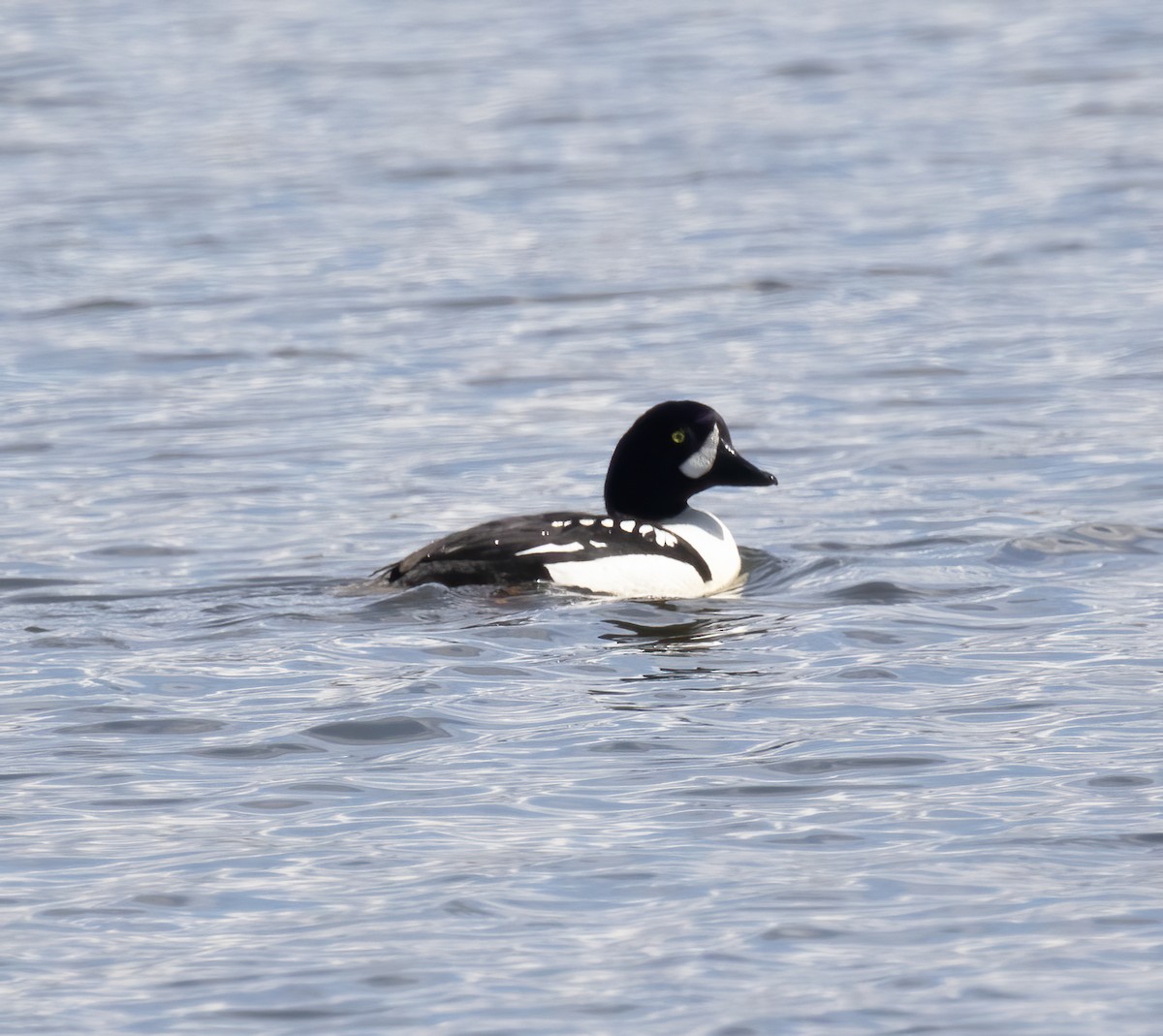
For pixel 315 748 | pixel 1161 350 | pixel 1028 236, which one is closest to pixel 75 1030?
pixel 315 748

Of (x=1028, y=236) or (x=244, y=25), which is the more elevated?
(x=244, y=25)

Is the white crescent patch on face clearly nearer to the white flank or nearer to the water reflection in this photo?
the white flank

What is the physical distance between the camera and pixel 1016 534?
445 inches

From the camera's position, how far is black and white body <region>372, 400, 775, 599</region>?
1022 cm

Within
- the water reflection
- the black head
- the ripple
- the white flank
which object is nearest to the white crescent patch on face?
the black head

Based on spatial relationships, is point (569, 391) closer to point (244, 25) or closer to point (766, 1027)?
point (766, 1027)

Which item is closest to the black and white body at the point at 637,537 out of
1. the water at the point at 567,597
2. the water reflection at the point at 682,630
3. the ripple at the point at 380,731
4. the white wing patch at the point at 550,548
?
the white wing patch at the point at 550,548

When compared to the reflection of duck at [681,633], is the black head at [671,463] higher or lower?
higher

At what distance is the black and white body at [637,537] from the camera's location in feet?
33.5

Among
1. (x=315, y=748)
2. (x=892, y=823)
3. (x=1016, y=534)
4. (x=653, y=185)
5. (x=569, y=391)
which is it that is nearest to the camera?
(x=892, y=823)

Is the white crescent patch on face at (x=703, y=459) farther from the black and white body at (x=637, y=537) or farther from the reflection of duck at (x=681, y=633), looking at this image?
the reflection of duck at (x=681, y=633)

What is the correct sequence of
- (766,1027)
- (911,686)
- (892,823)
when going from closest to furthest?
(766,1027), (892,823), (911,686)

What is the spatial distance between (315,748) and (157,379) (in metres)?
7.81

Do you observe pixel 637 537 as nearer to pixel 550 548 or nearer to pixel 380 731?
pixel 550 548
